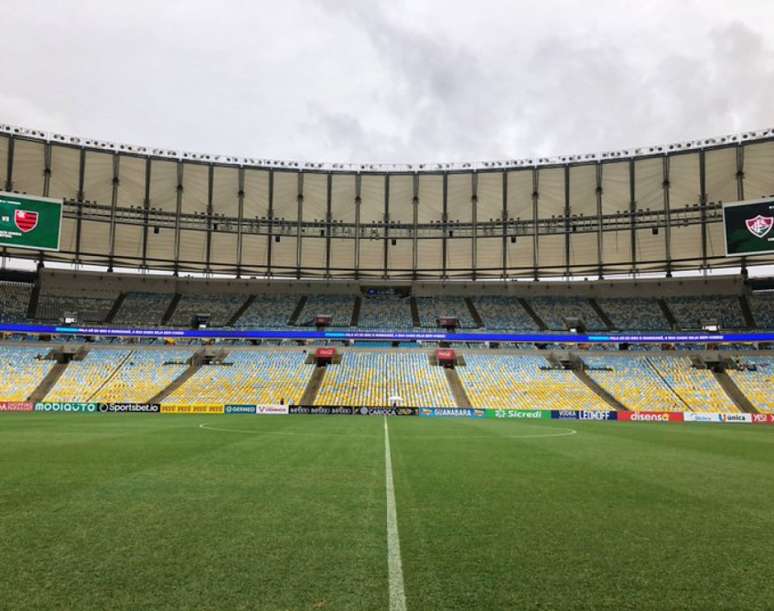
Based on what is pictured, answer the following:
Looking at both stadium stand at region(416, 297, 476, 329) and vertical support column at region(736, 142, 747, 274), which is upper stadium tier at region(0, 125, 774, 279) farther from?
stadium stand at region(416, 297, 476, 329)

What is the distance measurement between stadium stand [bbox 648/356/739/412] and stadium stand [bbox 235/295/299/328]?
39601 mm

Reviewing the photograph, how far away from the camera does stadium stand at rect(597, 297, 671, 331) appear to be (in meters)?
60.4

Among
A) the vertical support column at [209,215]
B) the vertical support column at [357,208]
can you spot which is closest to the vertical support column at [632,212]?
the vertical support column at [357,208]

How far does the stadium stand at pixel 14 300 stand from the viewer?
5759 centimetres

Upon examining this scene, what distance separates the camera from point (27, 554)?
6758 mm

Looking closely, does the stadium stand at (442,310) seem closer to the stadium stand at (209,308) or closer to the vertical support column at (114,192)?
the stadium stand at (209,308)

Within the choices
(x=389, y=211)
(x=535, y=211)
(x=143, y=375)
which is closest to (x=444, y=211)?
(x=389, y=211)

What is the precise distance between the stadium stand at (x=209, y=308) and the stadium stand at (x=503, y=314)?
95.3 feet

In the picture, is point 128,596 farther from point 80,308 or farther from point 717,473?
point 80,308

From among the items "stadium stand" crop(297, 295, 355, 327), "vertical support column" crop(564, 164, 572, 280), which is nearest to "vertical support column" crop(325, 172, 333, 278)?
"stadium stand" crop(297, 295, 355, 327)

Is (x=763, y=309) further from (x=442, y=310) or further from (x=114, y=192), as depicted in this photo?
(x=114, y=192)

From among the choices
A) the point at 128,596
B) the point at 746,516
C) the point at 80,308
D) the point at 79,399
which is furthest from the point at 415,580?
the point at 80,308

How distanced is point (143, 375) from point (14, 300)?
18960mm

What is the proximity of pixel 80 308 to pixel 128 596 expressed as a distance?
2538 inches
